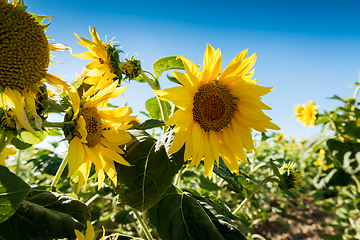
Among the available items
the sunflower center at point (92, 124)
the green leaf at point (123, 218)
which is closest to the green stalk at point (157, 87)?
the sunflower center at point (92, 124)

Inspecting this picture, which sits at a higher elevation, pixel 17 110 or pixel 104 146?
pixel 17 110

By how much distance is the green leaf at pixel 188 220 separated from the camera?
3.29ft

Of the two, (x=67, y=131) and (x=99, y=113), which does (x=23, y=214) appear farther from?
(x=99, y=113)

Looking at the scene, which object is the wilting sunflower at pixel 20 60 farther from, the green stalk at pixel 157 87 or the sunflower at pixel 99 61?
the green stalk at pixel 157 87

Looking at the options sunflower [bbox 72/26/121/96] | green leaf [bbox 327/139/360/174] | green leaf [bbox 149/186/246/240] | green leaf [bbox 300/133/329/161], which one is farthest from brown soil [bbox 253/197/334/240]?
sunflower [bbox 72/26/121/96]

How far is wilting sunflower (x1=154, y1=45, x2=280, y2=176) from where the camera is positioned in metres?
1.04

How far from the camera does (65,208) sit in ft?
2.99

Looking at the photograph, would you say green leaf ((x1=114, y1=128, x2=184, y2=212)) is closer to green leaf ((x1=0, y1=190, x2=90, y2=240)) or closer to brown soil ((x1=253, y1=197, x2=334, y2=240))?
green leaf ((x1=0, y1=190, x2=90, y2=240))

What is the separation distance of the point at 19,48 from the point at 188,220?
90 cm

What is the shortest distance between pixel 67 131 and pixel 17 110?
237 mm

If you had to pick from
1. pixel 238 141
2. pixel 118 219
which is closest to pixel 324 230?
pixel 118 219

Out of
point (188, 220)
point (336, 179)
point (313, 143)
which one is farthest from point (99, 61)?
point (336, 179)

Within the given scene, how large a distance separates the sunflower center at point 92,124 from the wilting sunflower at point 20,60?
8.2 inches

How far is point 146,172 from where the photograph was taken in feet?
3.33
